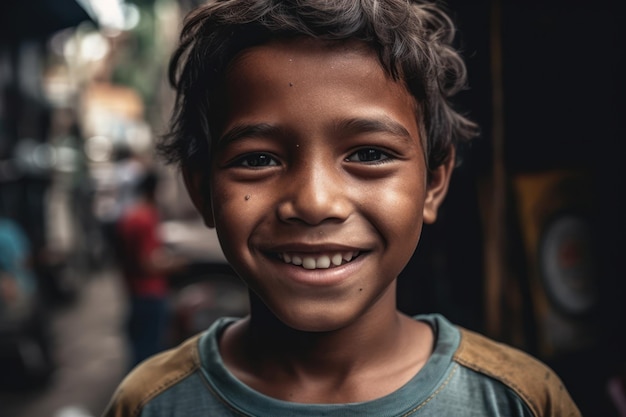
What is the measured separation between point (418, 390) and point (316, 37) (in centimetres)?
76

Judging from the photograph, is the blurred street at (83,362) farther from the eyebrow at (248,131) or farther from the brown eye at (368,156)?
the brown eye at (368,156)

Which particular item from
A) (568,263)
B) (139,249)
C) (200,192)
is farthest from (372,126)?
(139,249)

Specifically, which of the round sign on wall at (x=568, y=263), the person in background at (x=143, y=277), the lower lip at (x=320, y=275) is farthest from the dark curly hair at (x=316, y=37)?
the person in background at (x=143, y=277)

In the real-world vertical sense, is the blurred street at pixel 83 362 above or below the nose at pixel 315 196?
below

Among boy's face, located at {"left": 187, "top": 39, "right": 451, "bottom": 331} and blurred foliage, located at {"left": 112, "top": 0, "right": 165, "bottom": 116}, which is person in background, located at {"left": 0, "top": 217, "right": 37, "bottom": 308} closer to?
boy's face, located at {"left": 187, "top": 39, "right": 451, "bottom": 331}

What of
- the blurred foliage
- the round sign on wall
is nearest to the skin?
the round sign on wall

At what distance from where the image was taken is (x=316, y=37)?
1246mm

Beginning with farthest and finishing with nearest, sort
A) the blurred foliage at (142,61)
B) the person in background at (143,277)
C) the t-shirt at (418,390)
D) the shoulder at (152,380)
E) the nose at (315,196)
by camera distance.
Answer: the blurred foliage at (142,61), the person in background at (143,277), the shoulder at (152,380), the t-shirt at (418,390), the nose at (315,196)

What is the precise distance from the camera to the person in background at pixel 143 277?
16.8 ft

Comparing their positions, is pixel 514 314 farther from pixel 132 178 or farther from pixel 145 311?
pixel 132 178

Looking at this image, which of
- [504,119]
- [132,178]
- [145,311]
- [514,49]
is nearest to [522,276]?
[504,119]

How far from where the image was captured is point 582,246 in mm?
2137

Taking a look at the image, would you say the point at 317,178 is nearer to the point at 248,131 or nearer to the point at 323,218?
the point at 323,218

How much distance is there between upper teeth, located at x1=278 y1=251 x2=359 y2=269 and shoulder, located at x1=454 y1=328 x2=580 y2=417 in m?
0.37
